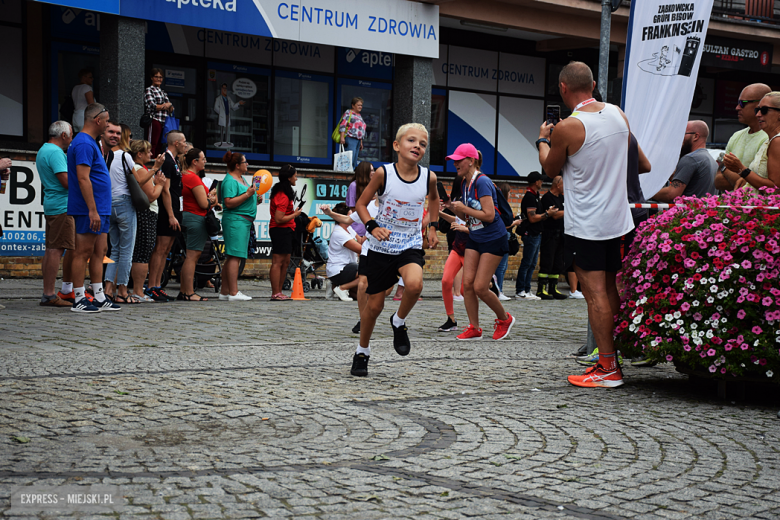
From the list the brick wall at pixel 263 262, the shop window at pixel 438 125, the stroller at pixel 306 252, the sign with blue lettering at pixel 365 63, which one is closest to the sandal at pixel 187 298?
the stroller at pixel 306 252

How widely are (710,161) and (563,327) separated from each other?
355 cm

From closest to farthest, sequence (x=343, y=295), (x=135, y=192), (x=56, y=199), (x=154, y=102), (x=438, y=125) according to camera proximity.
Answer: (x=56, y=199) → (x=135, y=192) → (x=343, y=295) → (x=154, y=102) → (x=438, y=125)

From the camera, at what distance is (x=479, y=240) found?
888 centimetres

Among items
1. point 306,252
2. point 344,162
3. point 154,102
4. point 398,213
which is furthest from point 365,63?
point 398,213

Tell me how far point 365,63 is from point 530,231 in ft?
24.8

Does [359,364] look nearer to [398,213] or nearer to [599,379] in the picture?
[398,213]

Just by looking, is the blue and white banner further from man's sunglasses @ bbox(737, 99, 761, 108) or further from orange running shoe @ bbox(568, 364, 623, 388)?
orange running shoe @ bbox(568, 364, 623, 388)

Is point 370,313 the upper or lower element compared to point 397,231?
lower

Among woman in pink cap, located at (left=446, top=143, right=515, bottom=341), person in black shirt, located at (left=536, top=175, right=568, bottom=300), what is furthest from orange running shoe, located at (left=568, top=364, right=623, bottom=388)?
person in black shirt, located at (left=536, top=175, right=568, bottom=300)

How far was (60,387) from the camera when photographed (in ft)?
18.3

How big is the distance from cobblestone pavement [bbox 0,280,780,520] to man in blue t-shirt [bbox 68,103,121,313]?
79.3 inches

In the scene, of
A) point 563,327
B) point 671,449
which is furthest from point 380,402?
point 563,327

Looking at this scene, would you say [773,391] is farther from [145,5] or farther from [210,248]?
[145,5]

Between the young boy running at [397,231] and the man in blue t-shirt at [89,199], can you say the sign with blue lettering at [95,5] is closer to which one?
the man in blue t-shirt at [89,199]
